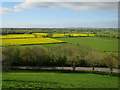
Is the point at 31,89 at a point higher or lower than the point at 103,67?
higher

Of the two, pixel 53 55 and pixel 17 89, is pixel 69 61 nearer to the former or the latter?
pixel 53 55

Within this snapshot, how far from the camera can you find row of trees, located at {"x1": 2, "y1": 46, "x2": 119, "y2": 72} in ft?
62.0

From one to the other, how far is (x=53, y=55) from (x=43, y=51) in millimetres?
1886

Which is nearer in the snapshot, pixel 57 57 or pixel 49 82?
pixel 49 82

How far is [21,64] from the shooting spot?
20078 millimetres

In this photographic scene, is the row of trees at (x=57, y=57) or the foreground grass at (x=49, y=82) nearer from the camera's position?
the foreground grass at (x=49, y=82)

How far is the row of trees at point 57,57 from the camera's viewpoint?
1889 cm

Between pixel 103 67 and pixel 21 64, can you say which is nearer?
pixel 21 64

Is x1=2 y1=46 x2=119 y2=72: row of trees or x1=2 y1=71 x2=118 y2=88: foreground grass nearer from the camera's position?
x1=2 y1=71 x2=118 y2=88: foreground grass

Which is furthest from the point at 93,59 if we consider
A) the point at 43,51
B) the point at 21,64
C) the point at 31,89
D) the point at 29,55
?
the point at 31,89

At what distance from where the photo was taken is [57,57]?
804 inches

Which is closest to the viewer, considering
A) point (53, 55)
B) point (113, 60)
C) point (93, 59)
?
point (113, 60)

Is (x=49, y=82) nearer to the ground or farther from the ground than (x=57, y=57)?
nearer to the ground

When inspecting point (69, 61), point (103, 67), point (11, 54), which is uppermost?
point (11, 54)
